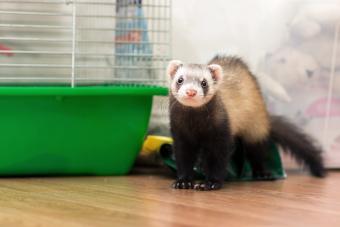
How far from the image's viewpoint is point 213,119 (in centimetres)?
137

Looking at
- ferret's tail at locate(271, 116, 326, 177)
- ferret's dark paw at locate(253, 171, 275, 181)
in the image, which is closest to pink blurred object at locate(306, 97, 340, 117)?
ferret's tail at locate(271, 116, 326, 177)

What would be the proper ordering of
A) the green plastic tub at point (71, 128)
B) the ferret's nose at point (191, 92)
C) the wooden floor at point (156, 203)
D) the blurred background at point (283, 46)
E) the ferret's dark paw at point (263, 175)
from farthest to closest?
1. the blurred background at point (283, 46)
2. the ferret's dark paw at point (263, 175)
3. the green plastic tub at point (71, 128)
4. the ferret's nose at point (191, 92)
5. the wooden floor at point (156, 203)

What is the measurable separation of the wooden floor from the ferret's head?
200mm

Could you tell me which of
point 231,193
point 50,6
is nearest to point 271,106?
point 231,193

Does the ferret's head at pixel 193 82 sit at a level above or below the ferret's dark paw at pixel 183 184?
above

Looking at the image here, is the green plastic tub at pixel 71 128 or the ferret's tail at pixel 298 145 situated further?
the ferret's tail at pixel 298 145

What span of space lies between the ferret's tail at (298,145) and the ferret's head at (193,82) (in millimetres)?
310

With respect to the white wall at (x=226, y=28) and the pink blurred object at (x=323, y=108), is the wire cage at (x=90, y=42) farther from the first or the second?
the pink blurred object at (x=323, y=108)

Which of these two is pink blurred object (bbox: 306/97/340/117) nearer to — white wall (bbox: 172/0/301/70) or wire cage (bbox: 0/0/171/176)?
white wall (bbox: 172/0/301/70)

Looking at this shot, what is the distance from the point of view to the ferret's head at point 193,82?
4.22ft

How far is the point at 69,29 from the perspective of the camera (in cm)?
165

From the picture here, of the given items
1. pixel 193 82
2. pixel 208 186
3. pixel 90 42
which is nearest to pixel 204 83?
pixel 193 82

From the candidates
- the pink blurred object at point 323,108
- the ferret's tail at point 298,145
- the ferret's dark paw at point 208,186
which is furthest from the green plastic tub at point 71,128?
the pink blurred object at point 323,108

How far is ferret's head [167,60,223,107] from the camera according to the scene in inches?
50.7
